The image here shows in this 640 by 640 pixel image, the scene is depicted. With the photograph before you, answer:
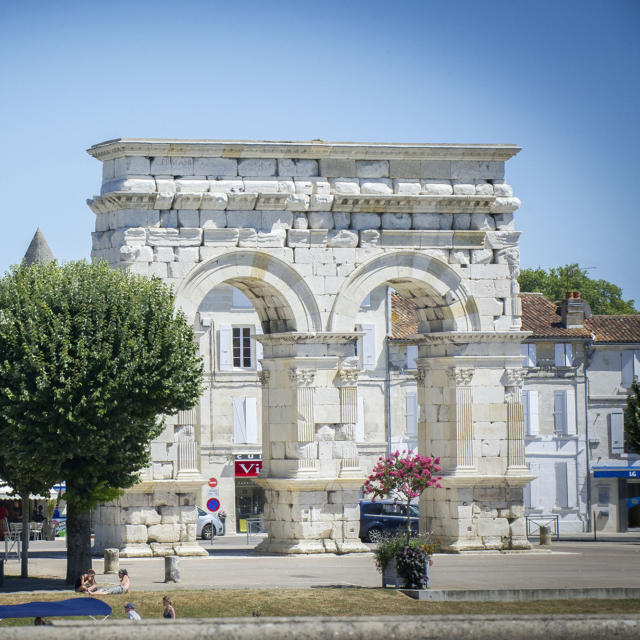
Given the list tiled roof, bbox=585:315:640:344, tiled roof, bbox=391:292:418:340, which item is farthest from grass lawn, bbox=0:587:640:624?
tiled roof, bbox=585:315:640:344

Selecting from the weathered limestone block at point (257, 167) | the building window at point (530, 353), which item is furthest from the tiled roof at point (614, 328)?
the weathered limestone block at point (257, 167)

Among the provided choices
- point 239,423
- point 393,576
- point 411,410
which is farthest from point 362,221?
point 411,410

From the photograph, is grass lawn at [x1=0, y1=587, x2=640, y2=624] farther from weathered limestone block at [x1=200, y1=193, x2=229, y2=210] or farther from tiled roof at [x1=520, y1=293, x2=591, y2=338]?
tiled roof at [x1=520, y1=293, x2=591, y2=338]

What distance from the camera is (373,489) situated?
103ft

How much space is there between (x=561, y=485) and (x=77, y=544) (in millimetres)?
36988

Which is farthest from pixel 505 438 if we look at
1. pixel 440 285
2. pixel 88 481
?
pixel 88 481

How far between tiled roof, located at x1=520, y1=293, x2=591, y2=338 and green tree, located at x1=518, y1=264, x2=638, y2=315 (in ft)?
88.5

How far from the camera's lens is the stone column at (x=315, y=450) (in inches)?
1447

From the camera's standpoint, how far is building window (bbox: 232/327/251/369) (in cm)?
6169

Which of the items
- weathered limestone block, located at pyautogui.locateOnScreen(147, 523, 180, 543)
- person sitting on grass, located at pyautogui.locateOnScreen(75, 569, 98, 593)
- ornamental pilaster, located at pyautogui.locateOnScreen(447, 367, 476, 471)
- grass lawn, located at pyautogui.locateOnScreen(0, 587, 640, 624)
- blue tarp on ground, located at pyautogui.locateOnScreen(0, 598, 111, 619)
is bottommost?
grass lawn, located at pyautogui.locateOnScreen(0, 587, 640, 624)

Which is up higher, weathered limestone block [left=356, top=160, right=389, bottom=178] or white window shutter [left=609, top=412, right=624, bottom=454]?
weathered limestone block [left=356, top=160, right=389, bottom=178]

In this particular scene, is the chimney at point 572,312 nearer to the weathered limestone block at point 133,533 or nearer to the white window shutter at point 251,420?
the white window shutter at point 251,420

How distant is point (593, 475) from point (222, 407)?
16.8 meters

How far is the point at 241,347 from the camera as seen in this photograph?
61.7m
